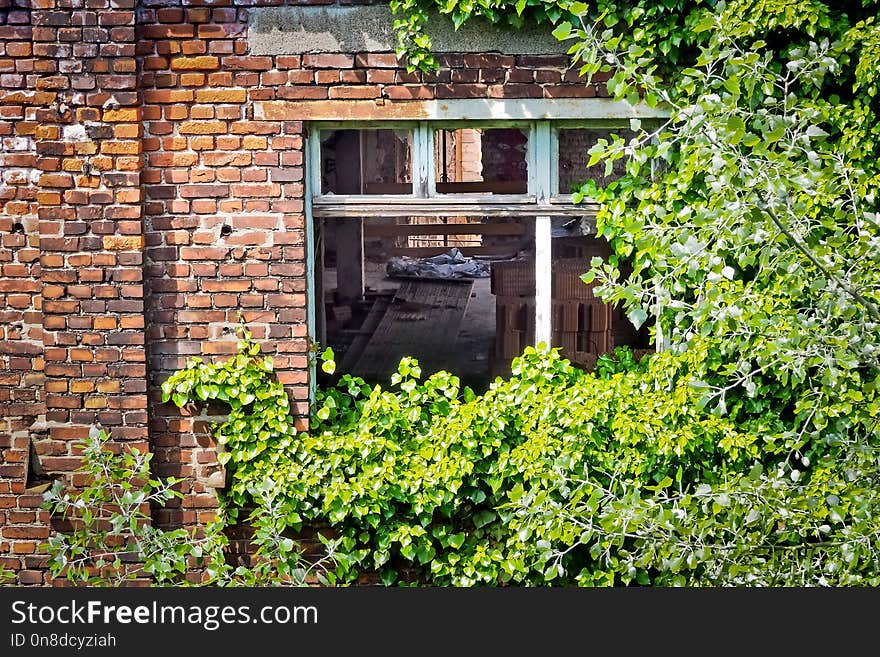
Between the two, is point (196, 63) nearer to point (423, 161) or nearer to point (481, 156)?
point (423, 161)

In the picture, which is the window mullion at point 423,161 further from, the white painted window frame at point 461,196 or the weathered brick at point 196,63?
the weathered brick at point 196,63

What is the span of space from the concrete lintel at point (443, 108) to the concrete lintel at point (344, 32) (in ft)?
0.84

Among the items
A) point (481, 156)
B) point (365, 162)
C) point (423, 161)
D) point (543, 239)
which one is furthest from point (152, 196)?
point (481, 156)

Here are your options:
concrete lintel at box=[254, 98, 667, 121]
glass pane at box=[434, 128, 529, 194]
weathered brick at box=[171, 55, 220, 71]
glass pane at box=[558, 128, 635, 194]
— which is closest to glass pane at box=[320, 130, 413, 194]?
glass pane at box=[434, 128, 529, 194]

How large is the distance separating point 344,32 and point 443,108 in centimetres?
62

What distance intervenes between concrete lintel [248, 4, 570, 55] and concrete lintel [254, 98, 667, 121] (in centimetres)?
26

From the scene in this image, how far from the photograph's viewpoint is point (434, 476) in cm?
573

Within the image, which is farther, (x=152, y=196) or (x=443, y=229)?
(x=443, y=229)

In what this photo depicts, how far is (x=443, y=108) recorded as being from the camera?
5664 mm

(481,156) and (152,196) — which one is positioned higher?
(481,156)

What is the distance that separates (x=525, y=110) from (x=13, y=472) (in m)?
3.29

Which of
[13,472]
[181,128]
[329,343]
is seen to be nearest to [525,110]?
[181,128]

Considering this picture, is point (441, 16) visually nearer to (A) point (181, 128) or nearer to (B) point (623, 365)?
(A) point (181, 128)

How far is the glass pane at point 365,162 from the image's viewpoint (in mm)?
12805
